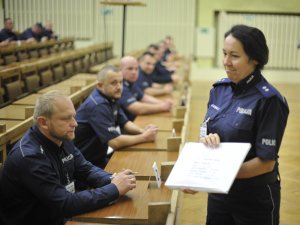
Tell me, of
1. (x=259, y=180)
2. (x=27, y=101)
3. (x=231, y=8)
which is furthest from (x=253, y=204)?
(x=231, y=8)

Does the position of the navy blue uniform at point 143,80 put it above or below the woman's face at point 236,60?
below

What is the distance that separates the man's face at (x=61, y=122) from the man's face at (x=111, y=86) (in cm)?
→ 135

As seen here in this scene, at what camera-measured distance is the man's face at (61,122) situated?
2121mm

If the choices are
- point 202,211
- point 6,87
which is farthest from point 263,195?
point 6,87

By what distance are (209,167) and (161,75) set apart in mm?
6593

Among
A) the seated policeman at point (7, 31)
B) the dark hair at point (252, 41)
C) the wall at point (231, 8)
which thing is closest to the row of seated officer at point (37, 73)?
the seated policeman at point (7, 31)

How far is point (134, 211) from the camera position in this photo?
2.07m

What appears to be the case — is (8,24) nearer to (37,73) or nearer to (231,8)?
(37,73)

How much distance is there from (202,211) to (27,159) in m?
2.18

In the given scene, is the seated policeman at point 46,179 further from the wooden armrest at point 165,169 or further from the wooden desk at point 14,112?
the wooden desk at point 14,112

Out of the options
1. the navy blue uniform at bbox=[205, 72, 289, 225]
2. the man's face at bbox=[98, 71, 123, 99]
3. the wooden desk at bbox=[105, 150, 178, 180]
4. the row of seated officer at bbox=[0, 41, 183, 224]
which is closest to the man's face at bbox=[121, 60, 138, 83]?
the man's face at bbox=[98, 71, 123, 99]

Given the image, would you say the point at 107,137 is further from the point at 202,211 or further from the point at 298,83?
the point at 298,83

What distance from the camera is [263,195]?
189cm

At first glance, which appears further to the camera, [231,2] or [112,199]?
[231,2]
